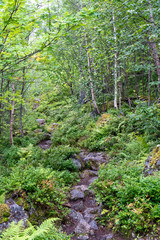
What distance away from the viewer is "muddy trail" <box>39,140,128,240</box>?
4.35m

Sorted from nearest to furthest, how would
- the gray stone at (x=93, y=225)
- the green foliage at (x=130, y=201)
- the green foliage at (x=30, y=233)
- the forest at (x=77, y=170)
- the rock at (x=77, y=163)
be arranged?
the green foliage at (x=30, y=233) → the green foliage at (x=130, y=201) → the forest at (x=77, y=170) → the gray stone at (x=93, y=225) → the rock at (x=77, y=163)

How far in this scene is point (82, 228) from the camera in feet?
15.2

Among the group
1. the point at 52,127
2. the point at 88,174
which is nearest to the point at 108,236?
the point at 88,174

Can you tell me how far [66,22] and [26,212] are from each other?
483cm

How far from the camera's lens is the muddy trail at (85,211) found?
4.35 m

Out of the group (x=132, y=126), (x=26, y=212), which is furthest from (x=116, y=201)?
(x=132, y=126)

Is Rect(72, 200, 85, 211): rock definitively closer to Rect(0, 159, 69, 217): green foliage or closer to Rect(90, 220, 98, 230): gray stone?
Rect(0, 159, 69, 217): green foliage

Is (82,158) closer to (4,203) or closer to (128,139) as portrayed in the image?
(128,139)

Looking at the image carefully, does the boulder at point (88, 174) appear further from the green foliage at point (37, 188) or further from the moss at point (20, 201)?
the moss at point (20, 201)

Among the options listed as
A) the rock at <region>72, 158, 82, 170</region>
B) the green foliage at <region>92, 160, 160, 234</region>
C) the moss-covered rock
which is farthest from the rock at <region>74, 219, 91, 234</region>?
the rock at <region>72, 158, 82, 170</region>

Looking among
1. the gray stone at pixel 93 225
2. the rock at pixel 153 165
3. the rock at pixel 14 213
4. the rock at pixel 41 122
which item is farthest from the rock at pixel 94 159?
the rock at pixel 41 122

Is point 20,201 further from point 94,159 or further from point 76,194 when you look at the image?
point 94,159

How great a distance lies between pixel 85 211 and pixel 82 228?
2.87ft

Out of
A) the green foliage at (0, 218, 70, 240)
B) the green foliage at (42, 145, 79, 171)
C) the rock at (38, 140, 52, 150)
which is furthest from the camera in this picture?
the rock at (38, 140, 52, 150)
